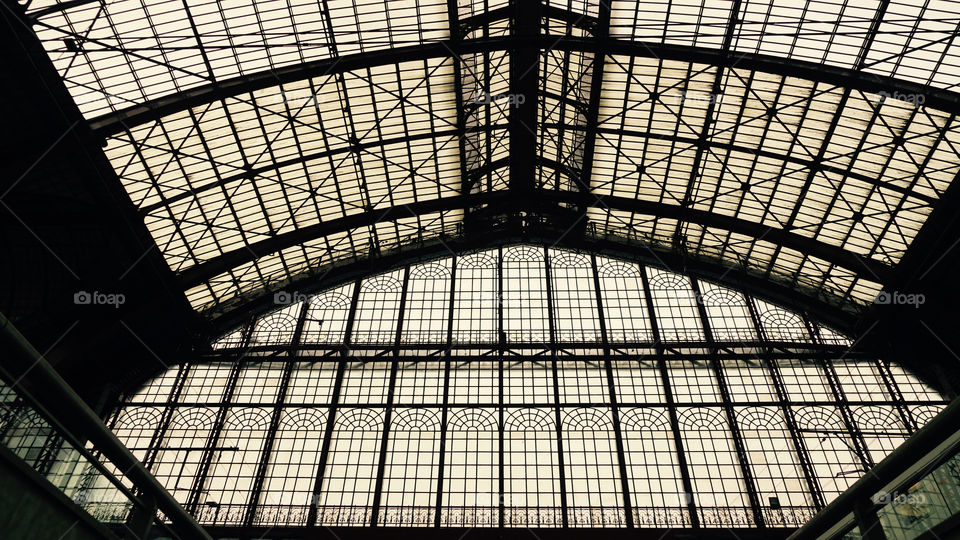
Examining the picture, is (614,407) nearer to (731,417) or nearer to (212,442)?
(731,417)

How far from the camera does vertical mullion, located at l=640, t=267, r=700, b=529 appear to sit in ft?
94.3

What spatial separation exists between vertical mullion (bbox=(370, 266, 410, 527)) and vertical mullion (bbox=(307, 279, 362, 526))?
2547 mm

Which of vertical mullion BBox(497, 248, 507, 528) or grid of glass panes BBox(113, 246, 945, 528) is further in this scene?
grid of glass panes BBox(113, 246, 945, 528)

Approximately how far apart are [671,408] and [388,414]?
14.2 meters

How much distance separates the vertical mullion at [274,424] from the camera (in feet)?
96.3

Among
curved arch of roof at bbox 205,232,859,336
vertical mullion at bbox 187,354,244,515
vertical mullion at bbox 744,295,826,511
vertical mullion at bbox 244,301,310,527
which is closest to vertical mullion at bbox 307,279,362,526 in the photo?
curved arch of roof at bbox 205,232,859,336

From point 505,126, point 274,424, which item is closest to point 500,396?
point 274,424

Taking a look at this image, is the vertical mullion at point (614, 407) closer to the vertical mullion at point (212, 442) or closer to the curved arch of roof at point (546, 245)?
the curved arch of roof at point (546, 245)

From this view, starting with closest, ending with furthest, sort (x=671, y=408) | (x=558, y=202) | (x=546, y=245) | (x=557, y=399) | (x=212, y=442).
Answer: (x=212, y=442) → (x=671, y=408) → (x=557, y=399) → (x=558, y=202) → (x=546, y=245)

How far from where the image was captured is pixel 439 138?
34.8m

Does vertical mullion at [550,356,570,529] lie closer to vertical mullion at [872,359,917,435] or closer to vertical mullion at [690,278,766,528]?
vertical mullion at [690,278,766,528]

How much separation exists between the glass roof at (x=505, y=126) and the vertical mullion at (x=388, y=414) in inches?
159

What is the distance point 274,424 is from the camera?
3241 cm

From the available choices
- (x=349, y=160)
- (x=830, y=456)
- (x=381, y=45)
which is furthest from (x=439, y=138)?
(x=830, y=456)
